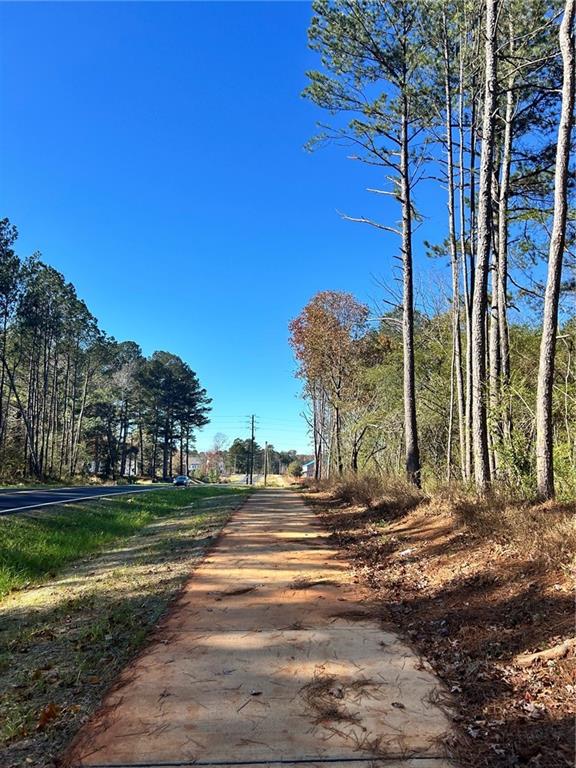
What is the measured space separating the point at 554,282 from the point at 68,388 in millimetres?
46480

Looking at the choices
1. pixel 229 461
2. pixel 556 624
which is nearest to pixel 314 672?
pixel 556 624

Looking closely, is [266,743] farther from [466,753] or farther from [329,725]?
[466,753]

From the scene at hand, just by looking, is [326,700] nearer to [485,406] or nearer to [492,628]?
[492,628]

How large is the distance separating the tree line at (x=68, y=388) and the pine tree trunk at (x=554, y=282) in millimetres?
29452

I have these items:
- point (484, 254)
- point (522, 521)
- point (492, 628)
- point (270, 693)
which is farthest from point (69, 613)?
point (484, 254)

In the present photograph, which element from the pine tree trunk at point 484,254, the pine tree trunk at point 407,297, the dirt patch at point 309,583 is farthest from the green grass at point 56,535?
the pine tree trunk at point 407,297

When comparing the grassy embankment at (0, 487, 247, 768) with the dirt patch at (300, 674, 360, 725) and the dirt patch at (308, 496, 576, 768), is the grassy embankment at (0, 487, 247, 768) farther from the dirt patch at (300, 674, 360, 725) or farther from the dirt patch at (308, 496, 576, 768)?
the dirt patch at (308, 496, 576, 768)

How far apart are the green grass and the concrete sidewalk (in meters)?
3.66

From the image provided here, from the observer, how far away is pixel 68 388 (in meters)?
47.1

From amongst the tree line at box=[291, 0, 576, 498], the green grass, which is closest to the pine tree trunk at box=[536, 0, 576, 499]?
the tree line at box=[291, 0, 576, 498]

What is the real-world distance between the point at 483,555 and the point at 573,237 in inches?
341

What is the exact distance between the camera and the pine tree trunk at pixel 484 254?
8.58 meters

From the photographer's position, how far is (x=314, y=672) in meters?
3.63

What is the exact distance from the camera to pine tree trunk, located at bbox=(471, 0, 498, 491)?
8578 mm
